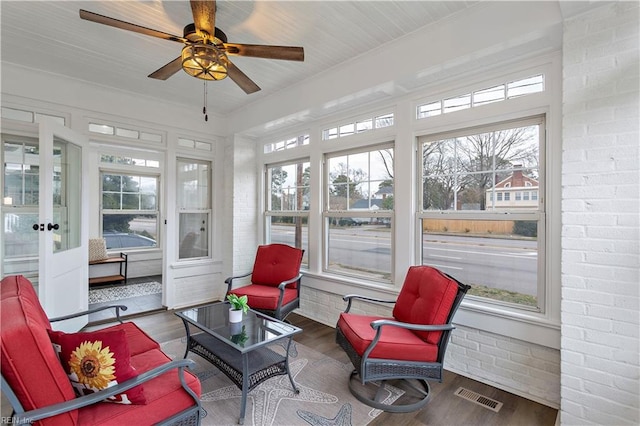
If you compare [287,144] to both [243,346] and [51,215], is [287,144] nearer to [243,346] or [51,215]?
[51,215]

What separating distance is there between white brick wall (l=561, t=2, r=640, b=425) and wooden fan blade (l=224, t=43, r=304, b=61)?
174cm

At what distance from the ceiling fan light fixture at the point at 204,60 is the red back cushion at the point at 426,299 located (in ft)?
7.38

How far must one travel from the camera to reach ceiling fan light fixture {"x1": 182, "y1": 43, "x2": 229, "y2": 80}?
2070 mm

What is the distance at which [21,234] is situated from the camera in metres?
3.76

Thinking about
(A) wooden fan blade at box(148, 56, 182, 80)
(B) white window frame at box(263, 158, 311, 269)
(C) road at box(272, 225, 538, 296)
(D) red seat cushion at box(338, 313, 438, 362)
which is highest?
(A) wooden fan blade at box(148, 56, 182, 80)

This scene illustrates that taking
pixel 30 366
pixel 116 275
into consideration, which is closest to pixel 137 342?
pixel 30 366

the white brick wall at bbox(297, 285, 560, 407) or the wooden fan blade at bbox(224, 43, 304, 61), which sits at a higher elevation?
the wooden fan blade at bbox(224, 43, 304, 61)

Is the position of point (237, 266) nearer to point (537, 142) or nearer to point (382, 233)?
point (382, 233)

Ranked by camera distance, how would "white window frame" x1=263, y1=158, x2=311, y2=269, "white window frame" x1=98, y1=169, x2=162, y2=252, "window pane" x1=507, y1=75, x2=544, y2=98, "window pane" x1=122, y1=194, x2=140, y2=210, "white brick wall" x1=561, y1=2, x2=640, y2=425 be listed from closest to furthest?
1. "white brick wall" x1=561, y1=2, x2=640, y2=425
2. "window pane" x1=507, y1=75, x2=544, y2=98
3. "white window frame" x1=263, y1=158, x2=311, y2=269
4. "white window frame" x1=98, y1=169, x2=162, y2=252
5. "window pane" x1=122, y1=194, x2=140, y2=210

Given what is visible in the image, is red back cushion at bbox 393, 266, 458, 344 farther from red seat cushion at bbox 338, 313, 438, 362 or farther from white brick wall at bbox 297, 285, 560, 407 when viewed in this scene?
white brick wall at bbox 297, 285, 560, 407

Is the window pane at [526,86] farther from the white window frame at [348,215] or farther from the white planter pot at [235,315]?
the white planter pot at [235,315]

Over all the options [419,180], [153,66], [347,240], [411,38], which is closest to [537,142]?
[419,180]

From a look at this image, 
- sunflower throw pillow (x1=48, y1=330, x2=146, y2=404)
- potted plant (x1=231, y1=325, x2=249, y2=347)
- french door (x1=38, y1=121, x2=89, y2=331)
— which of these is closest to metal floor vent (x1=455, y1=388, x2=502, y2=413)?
potted plant (x1=231, y1=325, x2=249, y2=347)

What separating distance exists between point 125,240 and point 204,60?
5784mm
